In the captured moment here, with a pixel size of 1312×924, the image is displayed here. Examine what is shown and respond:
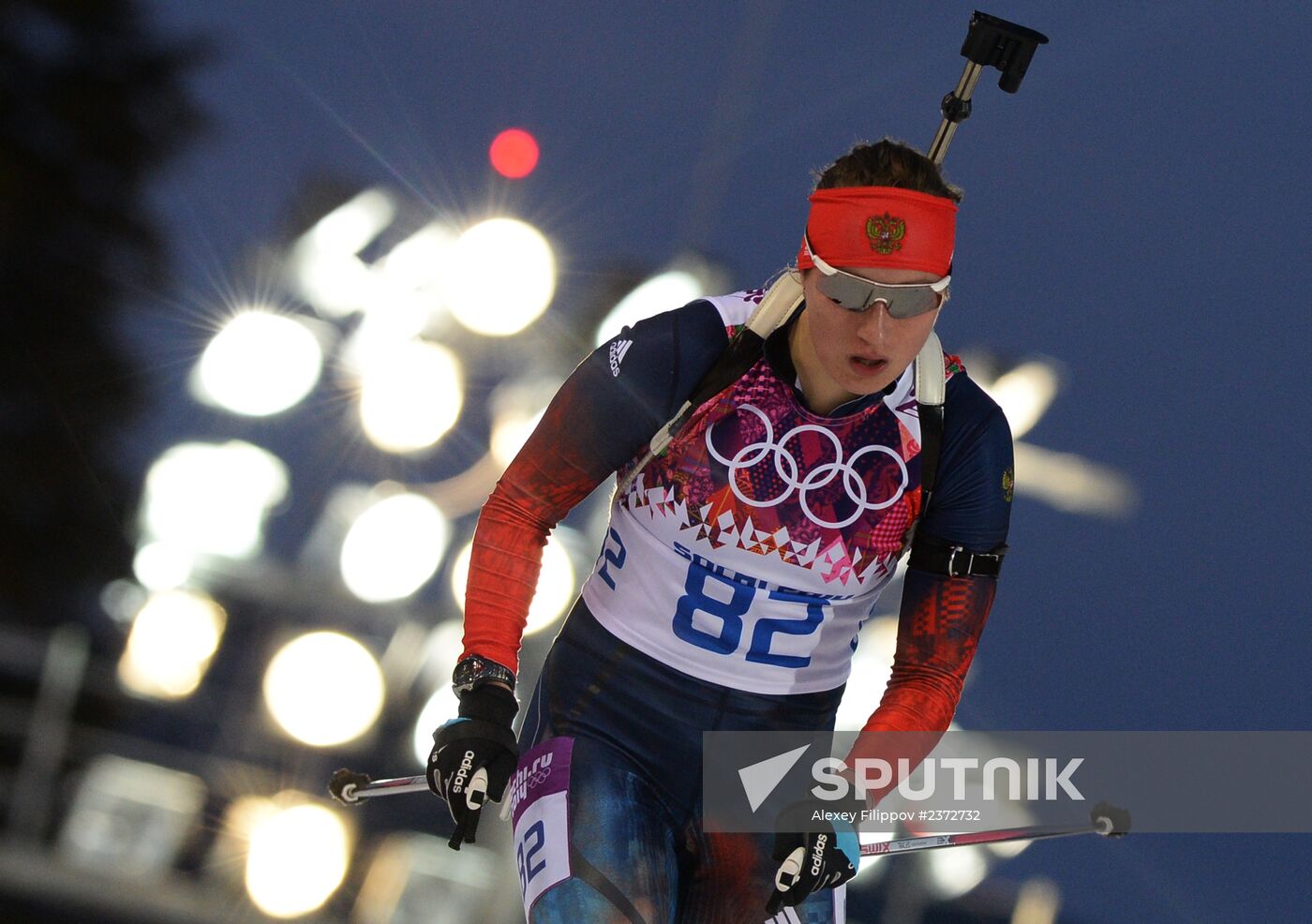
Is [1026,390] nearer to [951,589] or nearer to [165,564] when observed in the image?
[951,589]

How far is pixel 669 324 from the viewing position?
111 inches

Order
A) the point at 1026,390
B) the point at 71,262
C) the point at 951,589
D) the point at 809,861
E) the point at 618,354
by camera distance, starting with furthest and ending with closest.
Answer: the point at 71,262 < the point at 1026,390 < the point at 951,589 < the point at 618,354 < the point at 809,861

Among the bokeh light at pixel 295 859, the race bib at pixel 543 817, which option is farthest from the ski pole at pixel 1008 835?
the bokeh light at pixel 295 859

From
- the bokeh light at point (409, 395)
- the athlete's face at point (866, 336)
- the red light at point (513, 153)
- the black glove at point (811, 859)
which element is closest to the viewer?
the black glove at point (811, 859)

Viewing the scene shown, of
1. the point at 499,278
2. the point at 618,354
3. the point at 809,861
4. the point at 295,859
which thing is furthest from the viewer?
the point at 499,278

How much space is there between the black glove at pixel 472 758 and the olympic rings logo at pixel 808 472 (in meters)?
0.64

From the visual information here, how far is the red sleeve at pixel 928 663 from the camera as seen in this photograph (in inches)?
113

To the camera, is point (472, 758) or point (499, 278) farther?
point (499, 278)

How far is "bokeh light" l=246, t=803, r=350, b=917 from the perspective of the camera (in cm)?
650

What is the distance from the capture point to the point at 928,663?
9.62ft

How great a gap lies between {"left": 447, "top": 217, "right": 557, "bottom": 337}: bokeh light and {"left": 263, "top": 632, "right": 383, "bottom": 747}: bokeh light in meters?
1.77

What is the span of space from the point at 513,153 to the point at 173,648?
3109mm

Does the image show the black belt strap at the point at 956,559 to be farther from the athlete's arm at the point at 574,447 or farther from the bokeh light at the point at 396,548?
the bokeh light at the point at 396,548

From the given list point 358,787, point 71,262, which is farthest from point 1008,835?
point 71,262
